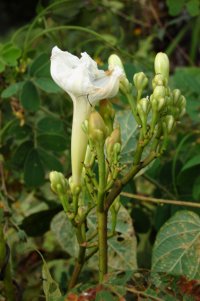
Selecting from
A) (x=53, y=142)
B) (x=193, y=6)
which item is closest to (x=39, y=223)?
(x=53, y=142)

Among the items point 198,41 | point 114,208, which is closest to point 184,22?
point 198,41

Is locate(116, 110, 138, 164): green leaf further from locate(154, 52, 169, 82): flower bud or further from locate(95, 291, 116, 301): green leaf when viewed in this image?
locate(95, 291, 116, 301): green leaf

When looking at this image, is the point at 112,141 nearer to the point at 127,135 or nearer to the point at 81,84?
the point at 81,84

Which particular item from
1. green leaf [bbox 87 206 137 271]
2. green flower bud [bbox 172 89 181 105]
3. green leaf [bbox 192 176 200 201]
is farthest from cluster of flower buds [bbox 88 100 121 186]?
green leaf [bbox 192 176 200 201]

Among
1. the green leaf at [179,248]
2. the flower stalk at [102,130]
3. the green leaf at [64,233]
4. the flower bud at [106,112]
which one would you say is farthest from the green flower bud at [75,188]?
the green leaf at [64,233]

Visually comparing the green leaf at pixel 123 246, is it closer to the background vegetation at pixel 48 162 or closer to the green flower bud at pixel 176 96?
the background vegetation at pixel 48 162

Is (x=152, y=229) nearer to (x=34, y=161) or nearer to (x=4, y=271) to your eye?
(x=34, y=161)
